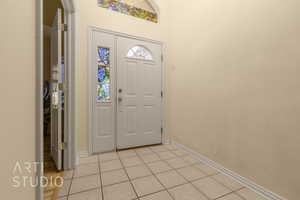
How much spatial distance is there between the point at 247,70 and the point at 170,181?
157 cm

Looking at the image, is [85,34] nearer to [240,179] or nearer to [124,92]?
[124,92]

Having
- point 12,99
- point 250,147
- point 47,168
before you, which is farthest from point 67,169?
point 250,147

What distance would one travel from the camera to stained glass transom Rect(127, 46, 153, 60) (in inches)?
100

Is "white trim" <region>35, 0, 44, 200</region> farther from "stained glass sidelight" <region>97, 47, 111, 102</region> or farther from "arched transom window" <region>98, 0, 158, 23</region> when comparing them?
"arched transom window" <region>98, 0, 158, 23</region>

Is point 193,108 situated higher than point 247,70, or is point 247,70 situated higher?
point 247,70

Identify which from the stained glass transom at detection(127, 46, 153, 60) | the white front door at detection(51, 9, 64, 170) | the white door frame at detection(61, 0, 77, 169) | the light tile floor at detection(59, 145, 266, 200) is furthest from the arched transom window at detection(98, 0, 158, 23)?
the light tile floor at detection(59, 145, 266, 200)

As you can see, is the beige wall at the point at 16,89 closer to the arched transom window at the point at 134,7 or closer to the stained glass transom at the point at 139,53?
the stained glass transom at the point at 139,53

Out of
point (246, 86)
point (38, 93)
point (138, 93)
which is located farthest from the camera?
point (138, 93)

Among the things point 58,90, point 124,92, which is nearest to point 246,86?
point 124,92

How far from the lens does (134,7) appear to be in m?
Answer: 2.58

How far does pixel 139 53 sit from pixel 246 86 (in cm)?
184

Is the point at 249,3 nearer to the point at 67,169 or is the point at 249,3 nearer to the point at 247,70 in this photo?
the point at 247,70

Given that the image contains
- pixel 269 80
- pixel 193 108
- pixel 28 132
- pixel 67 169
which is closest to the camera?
pixel 28 132

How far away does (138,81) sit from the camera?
8.52ft
